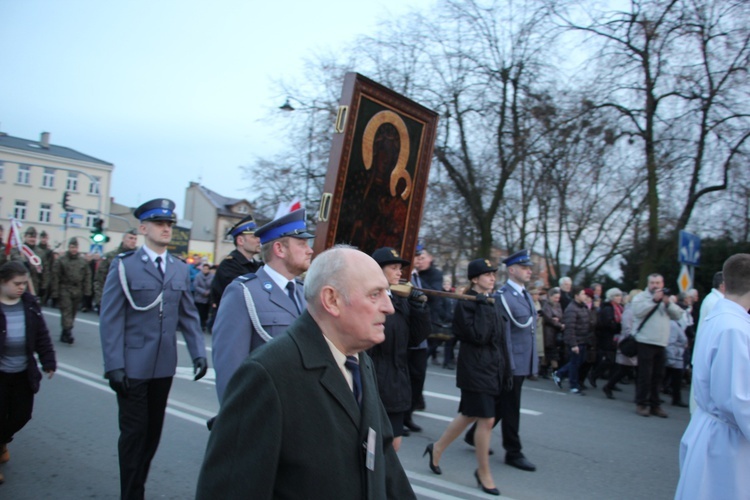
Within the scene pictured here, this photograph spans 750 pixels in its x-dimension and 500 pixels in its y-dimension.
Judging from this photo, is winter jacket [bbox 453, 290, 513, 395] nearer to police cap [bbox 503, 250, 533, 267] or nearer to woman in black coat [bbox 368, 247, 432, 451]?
woman in black coat [bbox 368, 247, 432, 451]

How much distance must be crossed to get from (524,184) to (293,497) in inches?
808

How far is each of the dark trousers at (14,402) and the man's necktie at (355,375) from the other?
13.9 ft

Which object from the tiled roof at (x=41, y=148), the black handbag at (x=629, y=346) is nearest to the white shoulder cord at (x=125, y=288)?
the black handbag at (x=629, y=346)

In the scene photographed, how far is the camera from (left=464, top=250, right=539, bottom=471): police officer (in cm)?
630

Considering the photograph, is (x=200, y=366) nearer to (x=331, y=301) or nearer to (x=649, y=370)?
(x=331, y=301)

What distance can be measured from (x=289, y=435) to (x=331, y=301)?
18.2 inches

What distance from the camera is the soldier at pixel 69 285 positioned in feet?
41.8

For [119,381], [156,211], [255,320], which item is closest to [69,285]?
[156,211]

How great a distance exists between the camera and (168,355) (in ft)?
15.1

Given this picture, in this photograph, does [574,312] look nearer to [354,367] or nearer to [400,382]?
[400,382]

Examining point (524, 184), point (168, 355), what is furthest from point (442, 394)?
point (524, 184)

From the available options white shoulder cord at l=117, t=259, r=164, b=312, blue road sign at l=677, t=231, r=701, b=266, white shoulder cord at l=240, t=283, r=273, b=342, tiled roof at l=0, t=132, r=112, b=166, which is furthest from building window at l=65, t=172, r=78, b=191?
white shoulder cord at l=240, t=283, r=273, b=342

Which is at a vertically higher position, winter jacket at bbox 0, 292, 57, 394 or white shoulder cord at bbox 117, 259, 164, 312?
white shoulder cord at bbox 117, 259, 164, 312

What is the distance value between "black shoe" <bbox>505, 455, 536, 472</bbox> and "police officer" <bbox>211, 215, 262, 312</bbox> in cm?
310
